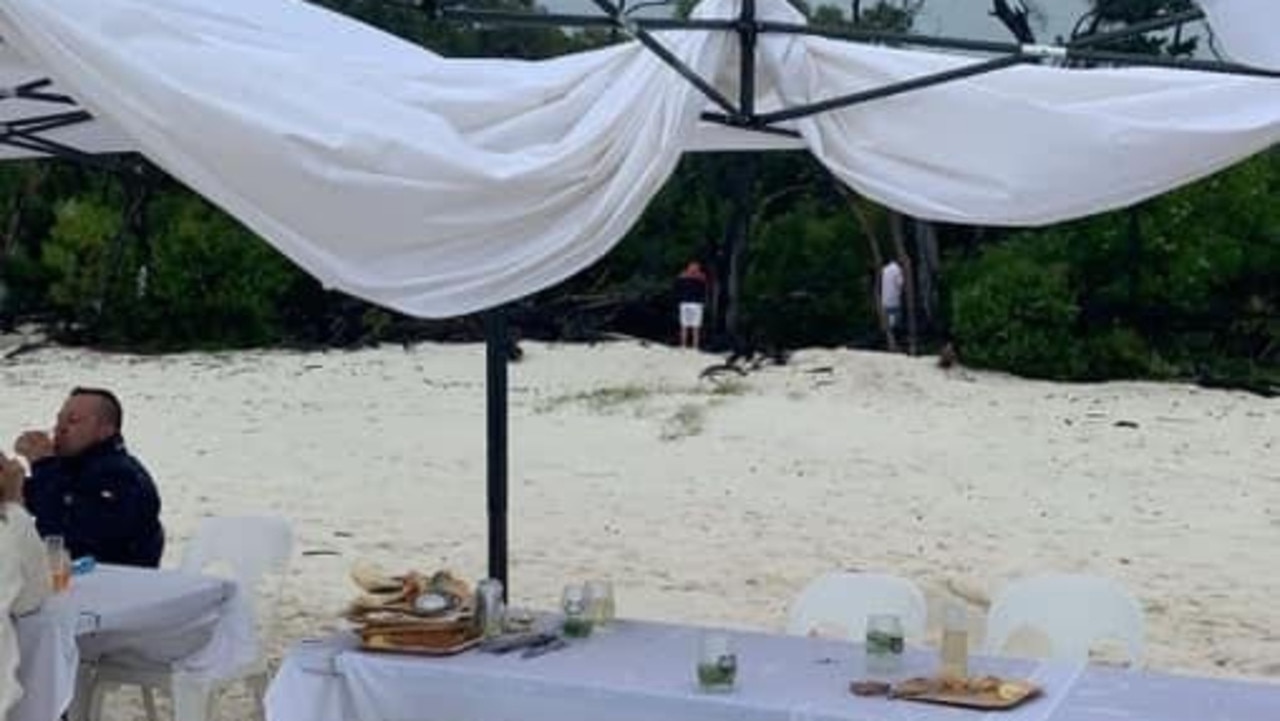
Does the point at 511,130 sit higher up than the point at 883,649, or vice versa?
the point at 511,130

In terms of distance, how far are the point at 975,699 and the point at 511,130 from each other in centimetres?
151

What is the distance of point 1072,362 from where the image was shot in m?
18.0

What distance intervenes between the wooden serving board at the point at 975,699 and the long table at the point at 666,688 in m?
0.02

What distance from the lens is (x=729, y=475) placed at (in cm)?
1216

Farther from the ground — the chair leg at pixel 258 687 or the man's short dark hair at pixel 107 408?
the man's short dark hair at pixel 107 408

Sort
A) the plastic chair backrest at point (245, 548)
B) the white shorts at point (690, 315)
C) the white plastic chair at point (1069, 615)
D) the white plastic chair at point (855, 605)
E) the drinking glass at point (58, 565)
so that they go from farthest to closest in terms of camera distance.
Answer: the white shorts at point (690, 315), the plastic chair backrest at point (245, 548), the white plastic chair at point (855, 605), the white plastic chair at point (1069, 615), the drinking glass at point (58, 565)

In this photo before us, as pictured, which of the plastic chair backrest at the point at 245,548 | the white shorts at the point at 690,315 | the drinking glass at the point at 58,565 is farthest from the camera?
the white shorts at the point at 690,315

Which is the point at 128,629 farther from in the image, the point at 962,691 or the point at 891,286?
the point at 891,286

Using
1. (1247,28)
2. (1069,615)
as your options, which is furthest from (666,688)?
(1247,28)

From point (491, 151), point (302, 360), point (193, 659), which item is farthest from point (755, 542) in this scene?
point (302, 360)

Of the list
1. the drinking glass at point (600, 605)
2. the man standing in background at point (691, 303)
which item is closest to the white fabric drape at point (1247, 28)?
the drinking glass at point (600, 605)

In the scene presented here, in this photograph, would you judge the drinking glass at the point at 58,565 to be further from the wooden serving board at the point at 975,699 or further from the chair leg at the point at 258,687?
the wooden serving board at the point at 975,699

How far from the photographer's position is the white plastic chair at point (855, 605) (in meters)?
4.84

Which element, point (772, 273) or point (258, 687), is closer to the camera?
point (258, 687)
